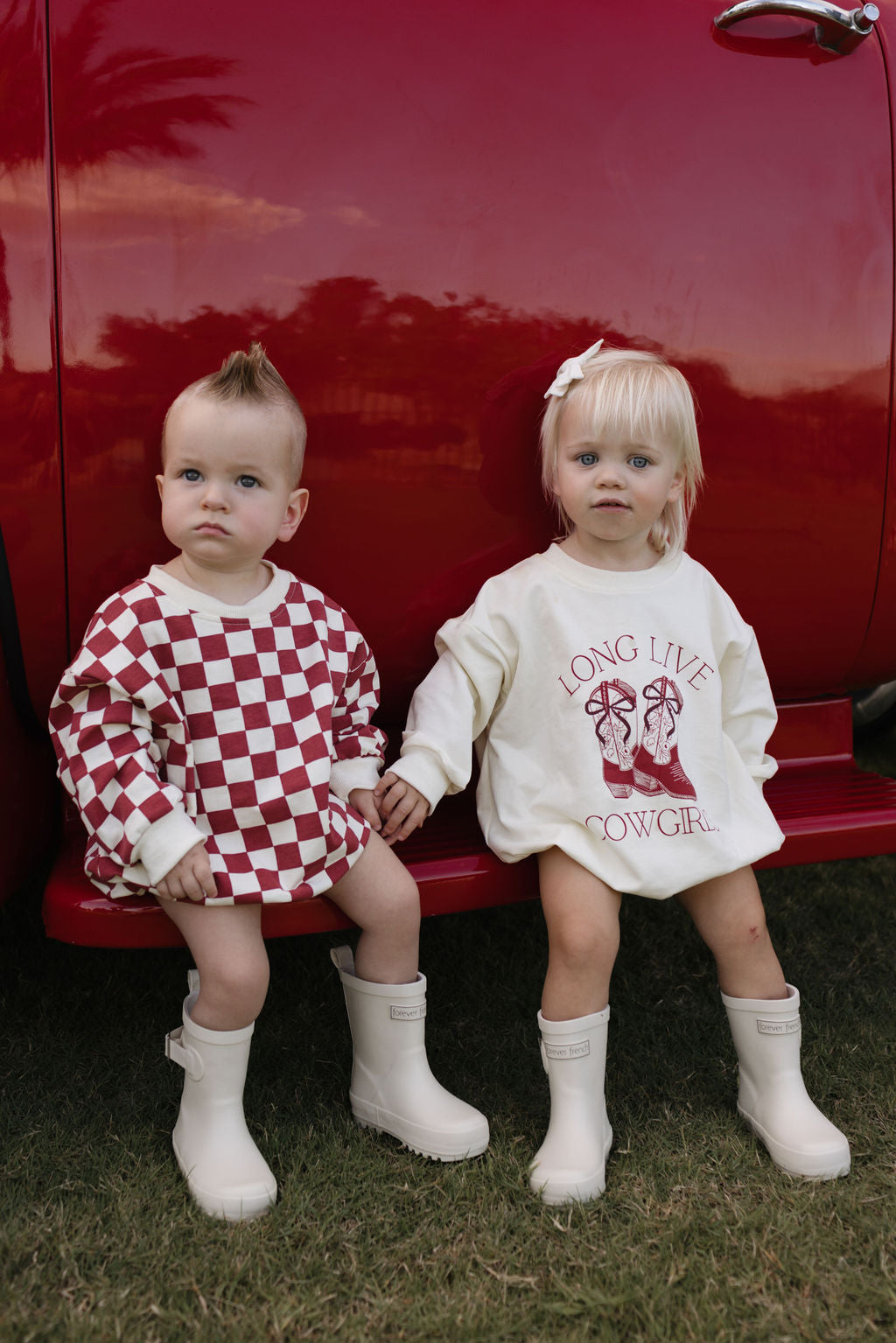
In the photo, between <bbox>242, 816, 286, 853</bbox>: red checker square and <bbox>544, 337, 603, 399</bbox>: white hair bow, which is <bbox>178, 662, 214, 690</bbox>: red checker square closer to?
<bbox>242, 816, 286, 853</bbox>: red checker square

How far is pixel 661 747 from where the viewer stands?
177 centimetres

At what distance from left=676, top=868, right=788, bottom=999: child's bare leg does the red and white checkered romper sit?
0.54m

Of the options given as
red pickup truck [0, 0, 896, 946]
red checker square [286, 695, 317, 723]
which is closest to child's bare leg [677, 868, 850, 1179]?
red pickup truck [0, 0, 896, 946]

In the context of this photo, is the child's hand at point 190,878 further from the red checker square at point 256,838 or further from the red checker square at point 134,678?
the red checker square at point 134,678

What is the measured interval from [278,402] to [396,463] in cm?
20

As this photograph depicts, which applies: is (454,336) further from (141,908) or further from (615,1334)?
(615,1334)

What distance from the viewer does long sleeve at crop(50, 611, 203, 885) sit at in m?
1.50

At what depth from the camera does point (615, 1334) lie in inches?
53.2

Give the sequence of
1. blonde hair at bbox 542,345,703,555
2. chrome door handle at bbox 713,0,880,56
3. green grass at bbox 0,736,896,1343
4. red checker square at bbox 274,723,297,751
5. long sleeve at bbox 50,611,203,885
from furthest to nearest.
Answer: chrome door handle at bbox 713,0,880,56 < blonde hair at bbox 542,345,703,555 < red checker square at bbox 274,723,297,751 < long sleeve at bbox 50,611,203,885 < green grass at bbox 0,736,896,1343

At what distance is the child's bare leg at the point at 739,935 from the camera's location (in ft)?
5.82

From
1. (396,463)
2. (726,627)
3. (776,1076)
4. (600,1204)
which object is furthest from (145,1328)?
(726,627)

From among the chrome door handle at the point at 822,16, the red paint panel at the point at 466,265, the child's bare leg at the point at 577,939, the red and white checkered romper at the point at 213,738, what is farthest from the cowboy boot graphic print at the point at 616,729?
the chrome door handle at the point at 822,16

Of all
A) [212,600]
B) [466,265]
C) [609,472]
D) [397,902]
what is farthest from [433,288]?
[397,902]

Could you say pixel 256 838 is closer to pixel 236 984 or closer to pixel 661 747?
pixel 236 984
